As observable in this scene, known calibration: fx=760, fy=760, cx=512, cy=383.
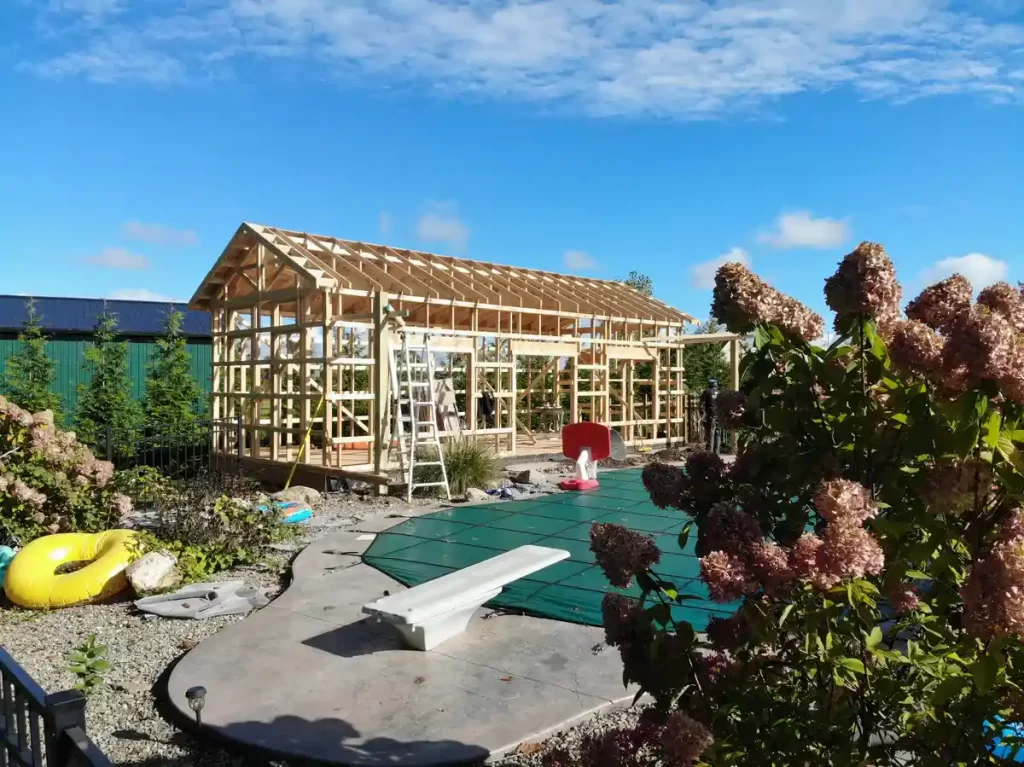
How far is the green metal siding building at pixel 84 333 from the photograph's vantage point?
18.2 meters

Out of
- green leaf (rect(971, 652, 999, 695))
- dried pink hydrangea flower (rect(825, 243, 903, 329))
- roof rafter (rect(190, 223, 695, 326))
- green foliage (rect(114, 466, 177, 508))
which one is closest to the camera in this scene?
green leaf (rect(971, 652, 999, 695))

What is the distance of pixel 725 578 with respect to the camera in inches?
58.4

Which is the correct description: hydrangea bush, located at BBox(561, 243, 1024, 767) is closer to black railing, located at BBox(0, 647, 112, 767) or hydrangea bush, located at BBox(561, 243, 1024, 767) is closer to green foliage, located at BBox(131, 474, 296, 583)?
black railing, located at BBox(0, 647, 112, 767)

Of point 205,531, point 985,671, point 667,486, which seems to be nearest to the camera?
point 985,671

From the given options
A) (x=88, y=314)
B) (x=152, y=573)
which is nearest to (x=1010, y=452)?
(x=152, y=573)

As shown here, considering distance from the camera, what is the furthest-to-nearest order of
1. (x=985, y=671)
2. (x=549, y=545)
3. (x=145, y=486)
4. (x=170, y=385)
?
(x=170, y=385)
(x=145, y=486)
(x=549, y=545)
(x=985, y=671)

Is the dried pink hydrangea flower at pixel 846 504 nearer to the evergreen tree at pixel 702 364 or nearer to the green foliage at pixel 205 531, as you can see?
the green foliage at pixel 205 531

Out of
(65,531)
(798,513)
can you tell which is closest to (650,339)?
(65,531)

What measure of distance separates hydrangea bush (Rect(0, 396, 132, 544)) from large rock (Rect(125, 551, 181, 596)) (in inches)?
60.3

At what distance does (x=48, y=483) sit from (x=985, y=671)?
771cm

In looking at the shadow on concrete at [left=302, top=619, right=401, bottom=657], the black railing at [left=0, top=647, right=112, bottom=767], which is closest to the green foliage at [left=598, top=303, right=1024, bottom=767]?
the black railing at [left=0, top=647, right=112, bottom=767]

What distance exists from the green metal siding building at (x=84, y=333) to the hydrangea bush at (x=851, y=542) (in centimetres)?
1740

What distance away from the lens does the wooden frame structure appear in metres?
11.4

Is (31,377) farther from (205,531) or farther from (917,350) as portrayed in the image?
(917,350)
